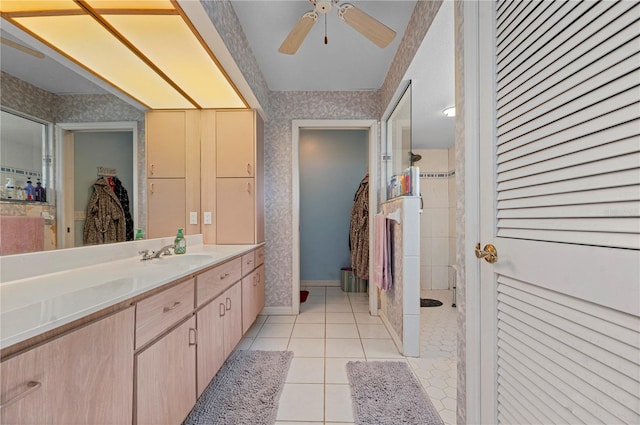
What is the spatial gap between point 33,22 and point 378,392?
102 inches

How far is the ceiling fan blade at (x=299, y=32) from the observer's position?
5.48 feet

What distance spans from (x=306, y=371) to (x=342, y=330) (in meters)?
0.80

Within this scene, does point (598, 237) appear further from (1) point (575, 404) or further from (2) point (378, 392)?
(2) point (378, 392)

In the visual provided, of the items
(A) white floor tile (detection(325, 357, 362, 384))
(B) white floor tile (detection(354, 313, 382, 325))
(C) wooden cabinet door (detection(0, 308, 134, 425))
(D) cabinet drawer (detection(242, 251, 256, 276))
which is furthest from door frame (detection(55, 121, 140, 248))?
(B) white floor tile (detection(354, 313, 382, 325))

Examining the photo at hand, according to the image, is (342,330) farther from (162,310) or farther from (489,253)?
(489,253)

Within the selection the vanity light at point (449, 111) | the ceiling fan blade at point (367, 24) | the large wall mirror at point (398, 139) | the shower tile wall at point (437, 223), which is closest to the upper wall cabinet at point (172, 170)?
the ceiling fan blade at point (367, 24)

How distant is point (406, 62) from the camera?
2131 mm

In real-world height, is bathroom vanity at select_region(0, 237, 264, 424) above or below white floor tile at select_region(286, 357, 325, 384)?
above

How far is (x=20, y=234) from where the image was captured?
1.08 metres

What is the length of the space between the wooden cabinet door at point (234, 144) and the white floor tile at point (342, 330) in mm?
1707

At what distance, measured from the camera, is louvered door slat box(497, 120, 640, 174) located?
1.76 ft

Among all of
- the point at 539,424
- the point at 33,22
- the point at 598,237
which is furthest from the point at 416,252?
the point at 33,22

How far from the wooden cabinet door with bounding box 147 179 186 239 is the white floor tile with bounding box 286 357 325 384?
1.40 metres

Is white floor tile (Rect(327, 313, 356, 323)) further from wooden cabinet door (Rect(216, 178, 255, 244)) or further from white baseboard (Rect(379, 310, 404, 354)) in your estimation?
wooden cabinet door (Rect(216, 178, 255, 244))
